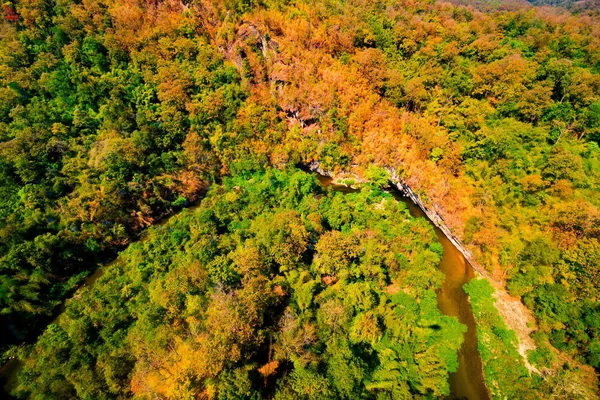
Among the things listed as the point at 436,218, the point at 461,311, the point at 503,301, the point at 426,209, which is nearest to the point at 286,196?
the point at 426,209

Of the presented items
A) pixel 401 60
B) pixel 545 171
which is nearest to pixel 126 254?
pixel 545 171

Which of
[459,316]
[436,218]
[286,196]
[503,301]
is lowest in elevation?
[459,316]

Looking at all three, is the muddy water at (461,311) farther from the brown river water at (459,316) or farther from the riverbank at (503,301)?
the riverbank at (503,301)

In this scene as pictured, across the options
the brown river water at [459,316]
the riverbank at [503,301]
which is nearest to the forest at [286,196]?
the riverbank at [503,301]

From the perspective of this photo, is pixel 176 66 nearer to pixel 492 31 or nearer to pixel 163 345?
pixel 163 345

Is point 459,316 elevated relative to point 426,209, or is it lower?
lower

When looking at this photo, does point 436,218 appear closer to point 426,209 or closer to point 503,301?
point 426,209

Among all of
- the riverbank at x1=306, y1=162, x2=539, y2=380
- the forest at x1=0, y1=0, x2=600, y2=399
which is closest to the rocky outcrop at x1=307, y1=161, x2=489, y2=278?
the riverbank at x1=306, y1=162, x2=539, y2=380
